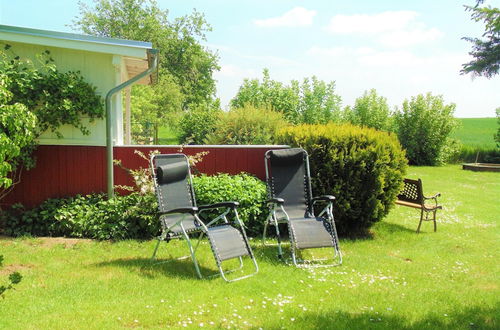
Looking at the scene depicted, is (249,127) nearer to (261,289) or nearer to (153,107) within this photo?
(261,289)

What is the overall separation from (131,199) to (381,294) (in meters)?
4.05

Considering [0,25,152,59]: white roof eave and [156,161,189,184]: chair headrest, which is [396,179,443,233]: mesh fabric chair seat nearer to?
[156,161,189,184]: chair headrest

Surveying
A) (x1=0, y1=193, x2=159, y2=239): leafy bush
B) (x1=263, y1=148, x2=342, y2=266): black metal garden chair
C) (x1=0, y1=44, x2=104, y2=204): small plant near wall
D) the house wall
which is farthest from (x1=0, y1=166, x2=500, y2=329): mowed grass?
the house wall

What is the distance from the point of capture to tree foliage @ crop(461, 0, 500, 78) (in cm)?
400

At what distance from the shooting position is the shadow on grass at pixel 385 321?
4111mm

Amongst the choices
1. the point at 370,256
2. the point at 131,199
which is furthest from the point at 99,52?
the point at 370,256

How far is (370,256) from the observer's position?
260 inches

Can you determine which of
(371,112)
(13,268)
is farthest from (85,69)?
(371,112)

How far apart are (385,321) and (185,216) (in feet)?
Answer: 8.09

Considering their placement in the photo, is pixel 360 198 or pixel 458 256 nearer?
pixel 458 256

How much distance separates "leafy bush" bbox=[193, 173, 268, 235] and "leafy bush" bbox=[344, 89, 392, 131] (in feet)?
57.3

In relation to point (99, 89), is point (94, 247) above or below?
below

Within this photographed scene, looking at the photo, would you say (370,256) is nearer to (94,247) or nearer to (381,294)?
(381,294)

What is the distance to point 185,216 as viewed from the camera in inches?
219
